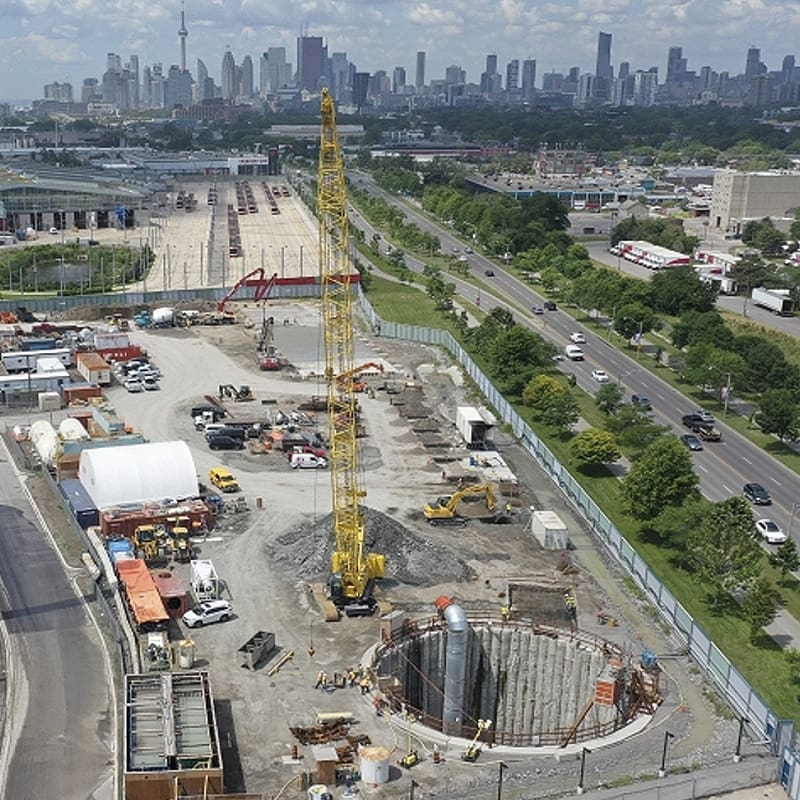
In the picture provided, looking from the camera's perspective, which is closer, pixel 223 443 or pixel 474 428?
pixel 223 443

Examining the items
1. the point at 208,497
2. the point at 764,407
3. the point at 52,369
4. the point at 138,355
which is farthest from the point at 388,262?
the point at 208,497

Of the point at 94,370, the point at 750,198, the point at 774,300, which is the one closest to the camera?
the point at 94,370

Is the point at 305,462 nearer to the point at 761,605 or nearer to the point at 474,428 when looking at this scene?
the point at 474,428

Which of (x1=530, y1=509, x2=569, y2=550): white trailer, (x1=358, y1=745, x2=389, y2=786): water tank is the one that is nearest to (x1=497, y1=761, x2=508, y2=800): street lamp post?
(x1=358, y1=745, x2=389, y2=786): water tank

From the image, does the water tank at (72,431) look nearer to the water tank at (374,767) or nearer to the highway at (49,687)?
the highway at (49,687)

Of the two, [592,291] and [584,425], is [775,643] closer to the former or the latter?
[584,425]

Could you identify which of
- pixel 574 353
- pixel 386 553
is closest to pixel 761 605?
pixel 386 553
